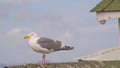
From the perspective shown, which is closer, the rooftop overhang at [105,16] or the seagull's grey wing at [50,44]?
the seagull's grey wing at [50,44]

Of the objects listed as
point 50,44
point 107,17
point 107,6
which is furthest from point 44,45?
point 107,6

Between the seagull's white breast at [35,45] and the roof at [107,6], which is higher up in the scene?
the roof at [107,6]

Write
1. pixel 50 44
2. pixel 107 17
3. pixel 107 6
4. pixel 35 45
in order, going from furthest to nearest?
1. pixel 107 6
2. pixel 107 17
3. pixel 50 44
4. pixel 35 45

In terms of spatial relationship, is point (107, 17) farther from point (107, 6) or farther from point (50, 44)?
point (50, 44)

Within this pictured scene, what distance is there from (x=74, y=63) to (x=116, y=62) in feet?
4.35

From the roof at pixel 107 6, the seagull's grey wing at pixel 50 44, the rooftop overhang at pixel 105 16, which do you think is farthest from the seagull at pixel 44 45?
the roof at pixel 107 6

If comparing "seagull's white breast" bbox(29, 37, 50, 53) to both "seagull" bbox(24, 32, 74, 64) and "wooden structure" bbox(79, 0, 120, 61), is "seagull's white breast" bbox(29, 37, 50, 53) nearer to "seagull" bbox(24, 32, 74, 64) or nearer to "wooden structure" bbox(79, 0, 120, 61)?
"seagull" bbox(24, 32, 74, 64)

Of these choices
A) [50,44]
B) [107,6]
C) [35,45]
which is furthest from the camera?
[107,6]

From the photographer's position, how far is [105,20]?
14.8m

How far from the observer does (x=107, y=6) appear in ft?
49.2

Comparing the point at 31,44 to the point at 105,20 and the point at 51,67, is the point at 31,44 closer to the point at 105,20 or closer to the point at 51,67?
the point at 51,67

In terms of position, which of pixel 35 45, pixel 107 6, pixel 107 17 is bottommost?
pixel 35 45

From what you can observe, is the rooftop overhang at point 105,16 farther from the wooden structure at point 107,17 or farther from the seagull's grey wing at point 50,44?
the seagull's grey wing at point 50,44

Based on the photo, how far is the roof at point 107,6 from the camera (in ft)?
48.1
